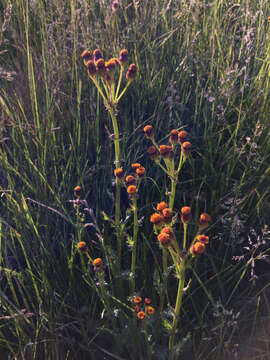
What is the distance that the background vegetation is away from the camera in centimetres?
129

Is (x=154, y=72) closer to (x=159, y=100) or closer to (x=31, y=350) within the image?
(x=159, y=100)

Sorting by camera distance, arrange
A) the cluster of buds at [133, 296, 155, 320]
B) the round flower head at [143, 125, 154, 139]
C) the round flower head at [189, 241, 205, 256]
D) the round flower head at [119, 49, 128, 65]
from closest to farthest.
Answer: the round flower head at [189, 241, 205, 256], the cluster of buds at [133, 296, 155, 320], the round flower head at [143, 125, 154, 139], the round flower head at [119, 49, 128, 65]

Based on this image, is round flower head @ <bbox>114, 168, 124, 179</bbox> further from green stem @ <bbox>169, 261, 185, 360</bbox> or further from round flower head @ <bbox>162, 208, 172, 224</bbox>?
green stem @ <bbox>169, 261, 185, 360</bbox>

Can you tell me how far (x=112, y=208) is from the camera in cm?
166

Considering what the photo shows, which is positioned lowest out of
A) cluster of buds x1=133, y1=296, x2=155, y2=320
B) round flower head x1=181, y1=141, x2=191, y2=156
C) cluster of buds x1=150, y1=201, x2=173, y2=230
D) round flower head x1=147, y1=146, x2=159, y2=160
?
cluster of buds x1=133, y1=296, x2=155, y2=320

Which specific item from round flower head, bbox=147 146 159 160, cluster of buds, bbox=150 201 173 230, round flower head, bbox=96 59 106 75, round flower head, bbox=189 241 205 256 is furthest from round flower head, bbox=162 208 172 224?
round flower head, bbox=96 59 106 75

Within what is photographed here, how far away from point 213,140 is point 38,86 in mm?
858

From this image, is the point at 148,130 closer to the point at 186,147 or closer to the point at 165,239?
the point at 186,147

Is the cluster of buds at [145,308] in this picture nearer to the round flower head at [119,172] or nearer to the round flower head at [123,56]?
the round flower head at [119,172]

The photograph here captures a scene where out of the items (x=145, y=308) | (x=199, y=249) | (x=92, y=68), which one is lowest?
(x=145, y=308)

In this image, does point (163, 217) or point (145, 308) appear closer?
point (163, 217)

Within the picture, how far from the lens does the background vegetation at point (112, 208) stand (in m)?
1.29

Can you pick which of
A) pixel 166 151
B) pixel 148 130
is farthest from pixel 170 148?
pixel 148 130

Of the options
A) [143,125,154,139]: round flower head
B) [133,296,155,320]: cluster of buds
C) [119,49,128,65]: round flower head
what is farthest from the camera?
[119,49,128,65]: round flower head
